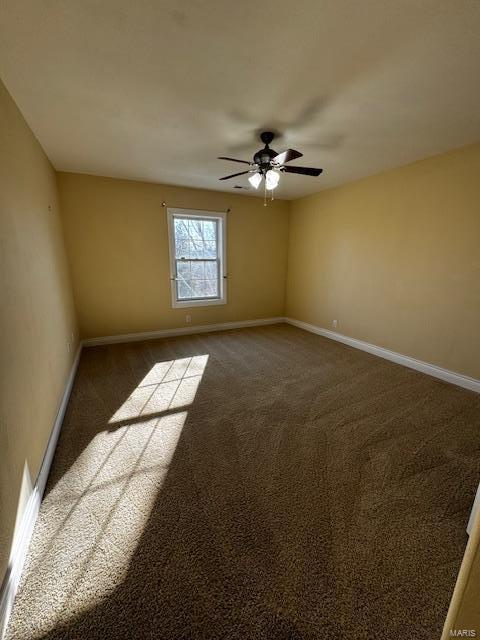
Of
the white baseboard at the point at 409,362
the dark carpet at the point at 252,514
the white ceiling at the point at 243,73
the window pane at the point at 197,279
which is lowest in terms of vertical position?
the dark carpet at the point at 252,514

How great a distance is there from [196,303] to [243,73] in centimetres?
344

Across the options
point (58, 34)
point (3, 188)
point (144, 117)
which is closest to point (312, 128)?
point (144, 117)

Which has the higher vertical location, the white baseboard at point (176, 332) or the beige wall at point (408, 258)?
the beige wall at point (408, 258)

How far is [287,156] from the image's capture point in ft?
6.94

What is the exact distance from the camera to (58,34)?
1.33 m

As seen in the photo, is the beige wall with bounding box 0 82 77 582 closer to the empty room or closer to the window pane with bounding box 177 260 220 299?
the empty room

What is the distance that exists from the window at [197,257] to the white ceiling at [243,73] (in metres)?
1.69

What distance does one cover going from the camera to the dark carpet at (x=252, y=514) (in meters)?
1.05

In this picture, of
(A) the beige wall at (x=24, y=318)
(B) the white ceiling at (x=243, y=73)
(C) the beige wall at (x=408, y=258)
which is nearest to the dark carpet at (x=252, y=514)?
(A) the beige wall at (x=24, y=318)

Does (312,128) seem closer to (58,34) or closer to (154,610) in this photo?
(58,34)

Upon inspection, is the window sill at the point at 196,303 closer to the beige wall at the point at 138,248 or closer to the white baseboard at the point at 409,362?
the beige wall at the point at 138,248

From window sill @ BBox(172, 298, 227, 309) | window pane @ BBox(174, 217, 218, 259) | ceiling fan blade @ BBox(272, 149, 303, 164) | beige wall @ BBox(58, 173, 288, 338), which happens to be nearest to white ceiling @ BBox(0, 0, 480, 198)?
ceiling fan blade @ BBox(272, 149, 303, 164)

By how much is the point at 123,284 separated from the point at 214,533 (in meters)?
3.66

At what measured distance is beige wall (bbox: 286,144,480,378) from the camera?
9.10ft
